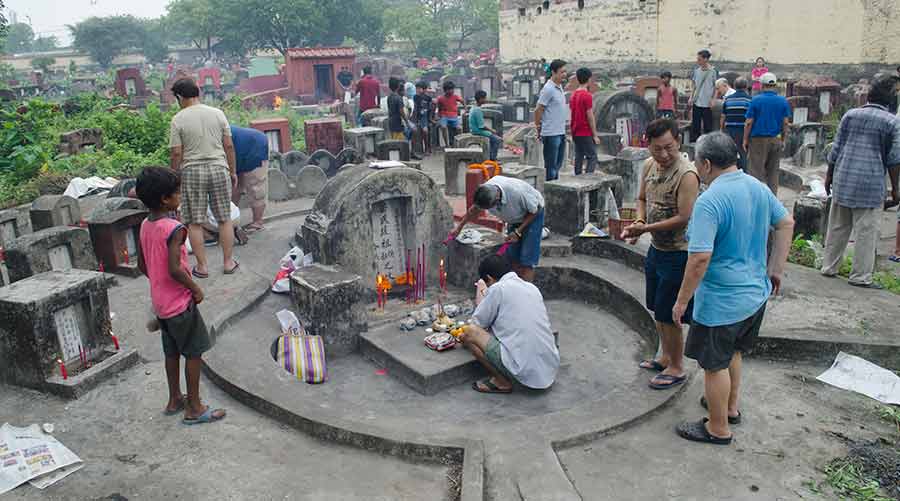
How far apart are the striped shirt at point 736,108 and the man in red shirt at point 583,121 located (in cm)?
193

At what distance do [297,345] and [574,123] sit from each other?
18.9 feet

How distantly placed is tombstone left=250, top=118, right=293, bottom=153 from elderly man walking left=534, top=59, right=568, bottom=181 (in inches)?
245

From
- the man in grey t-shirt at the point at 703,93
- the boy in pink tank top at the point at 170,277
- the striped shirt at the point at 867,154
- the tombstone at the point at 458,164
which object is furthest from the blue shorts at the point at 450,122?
the boy in pink tank top at the point at 170,277

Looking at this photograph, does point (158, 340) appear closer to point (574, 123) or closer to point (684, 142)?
point (574, 123)

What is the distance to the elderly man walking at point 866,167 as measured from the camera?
20.0 ft

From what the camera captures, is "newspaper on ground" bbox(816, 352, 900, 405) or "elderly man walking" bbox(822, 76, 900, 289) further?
"elderly man walking" bbox(822, 76, 900, 289)

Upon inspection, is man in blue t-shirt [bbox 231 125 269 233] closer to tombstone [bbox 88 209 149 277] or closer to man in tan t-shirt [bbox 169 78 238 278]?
tombstone [bbox 88 209 149 277]

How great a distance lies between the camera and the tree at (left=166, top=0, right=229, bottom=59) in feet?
149

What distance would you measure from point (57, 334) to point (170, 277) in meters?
1.40

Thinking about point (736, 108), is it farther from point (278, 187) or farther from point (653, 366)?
point (278, 187)

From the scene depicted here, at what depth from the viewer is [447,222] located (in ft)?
24.9

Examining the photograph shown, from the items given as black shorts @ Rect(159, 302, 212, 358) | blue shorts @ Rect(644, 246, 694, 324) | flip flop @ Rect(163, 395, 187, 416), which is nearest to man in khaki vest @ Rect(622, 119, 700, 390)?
blue shorts @ Rect(644, 246, 694, 324)

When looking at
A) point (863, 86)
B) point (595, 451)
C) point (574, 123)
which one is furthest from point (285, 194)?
point (863, 86)

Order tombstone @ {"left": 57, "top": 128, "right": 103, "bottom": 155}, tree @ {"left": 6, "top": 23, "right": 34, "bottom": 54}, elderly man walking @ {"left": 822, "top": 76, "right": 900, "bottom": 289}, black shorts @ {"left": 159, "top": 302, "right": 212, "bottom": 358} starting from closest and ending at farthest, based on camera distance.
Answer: black shorts @ {"left": 159, "top": 302, "right": 212, "bottom": 358}
elderly man walking @ {"left": 822, "top": 76, "right": 900, "bottom": 289}
tombstone @ {"left": 57, "top": 128, "right": 103, "bottom": 155}
tree @ {"left": 6, "top": 23, "right": 34, "bottom": 54}
